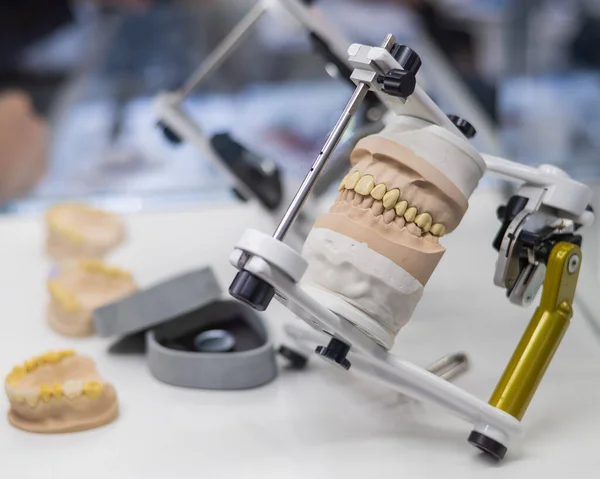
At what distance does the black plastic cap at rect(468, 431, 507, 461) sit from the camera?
624 mm

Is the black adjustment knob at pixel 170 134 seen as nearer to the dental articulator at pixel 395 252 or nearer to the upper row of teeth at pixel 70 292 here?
the upper row of teeth at pixel 70 292

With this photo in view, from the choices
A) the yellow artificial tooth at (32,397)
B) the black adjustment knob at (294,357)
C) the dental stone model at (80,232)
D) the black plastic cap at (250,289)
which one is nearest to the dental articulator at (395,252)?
Answer: the black plastic cap at (250,289)

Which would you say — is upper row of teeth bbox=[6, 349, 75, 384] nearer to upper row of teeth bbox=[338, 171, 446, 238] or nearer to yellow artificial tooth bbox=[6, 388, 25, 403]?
yellow artificial tooth bbox=[6, 388, 25, 403]

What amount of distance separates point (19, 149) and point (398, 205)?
936 millimetres

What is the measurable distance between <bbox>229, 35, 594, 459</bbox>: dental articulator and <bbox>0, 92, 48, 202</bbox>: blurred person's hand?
0.77m

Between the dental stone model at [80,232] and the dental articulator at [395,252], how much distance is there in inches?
19.2

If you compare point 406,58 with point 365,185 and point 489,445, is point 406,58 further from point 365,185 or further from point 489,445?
point 489,445

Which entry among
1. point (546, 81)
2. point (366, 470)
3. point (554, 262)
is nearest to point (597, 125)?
point (546, 81)

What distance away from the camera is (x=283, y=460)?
64cm

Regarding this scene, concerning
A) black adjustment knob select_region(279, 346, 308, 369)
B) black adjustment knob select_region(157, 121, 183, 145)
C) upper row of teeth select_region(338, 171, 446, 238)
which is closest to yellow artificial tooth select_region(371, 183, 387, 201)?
upper row of teeth select_region(338, 171, 446, 238)

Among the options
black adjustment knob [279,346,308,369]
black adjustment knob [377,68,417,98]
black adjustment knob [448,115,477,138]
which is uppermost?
black adjustment knob [448,115,477,138]

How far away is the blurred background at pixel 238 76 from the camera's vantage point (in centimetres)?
142

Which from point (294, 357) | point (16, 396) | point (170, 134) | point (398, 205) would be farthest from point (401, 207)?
point (170, 134)

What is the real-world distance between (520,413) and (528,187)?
0.18 m
